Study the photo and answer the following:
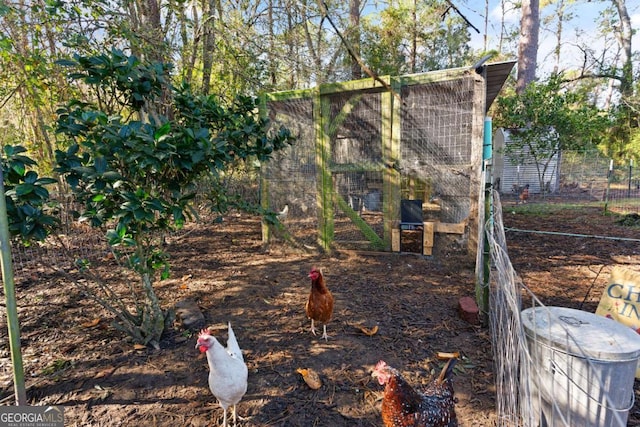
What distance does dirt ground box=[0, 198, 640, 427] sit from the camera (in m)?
2.01

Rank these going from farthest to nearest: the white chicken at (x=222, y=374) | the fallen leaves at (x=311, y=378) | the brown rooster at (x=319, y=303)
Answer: the brown rooster at (x=319, y=303) < the fallen leaves at (x=311, y=378) < the white chicken at (x=222, y=374)

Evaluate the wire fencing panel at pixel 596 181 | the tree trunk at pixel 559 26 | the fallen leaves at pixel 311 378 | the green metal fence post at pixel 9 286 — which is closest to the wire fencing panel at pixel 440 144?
the fallen leaves at pixel 311 378

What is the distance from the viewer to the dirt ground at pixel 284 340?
2.01 meters

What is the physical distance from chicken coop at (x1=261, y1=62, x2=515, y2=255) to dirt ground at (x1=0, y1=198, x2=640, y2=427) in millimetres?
407

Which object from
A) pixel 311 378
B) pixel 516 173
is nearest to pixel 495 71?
pixel 311 378

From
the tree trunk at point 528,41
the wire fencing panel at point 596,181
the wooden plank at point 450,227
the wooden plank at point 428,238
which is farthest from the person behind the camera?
the tree trunk at point 528,41

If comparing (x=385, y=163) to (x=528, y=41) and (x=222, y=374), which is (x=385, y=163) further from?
(x=528, y=41)

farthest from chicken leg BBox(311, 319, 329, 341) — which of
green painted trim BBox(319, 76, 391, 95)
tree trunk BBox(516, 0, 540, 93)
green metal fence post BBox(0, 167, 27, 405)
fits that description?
tree trunk BBox(516, 0, 540, 93)

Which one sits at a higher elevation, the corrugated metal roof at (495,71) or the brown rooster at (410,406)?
the corrugated metal roof at (495,71)

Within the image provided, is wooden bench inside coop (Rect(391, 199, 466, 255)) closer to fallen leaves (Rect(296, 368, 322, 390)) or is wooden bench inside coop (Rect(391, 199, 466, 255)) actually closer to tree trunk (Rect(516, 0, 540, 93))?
fallen leaves (Rect(296, 368, 322, 390))

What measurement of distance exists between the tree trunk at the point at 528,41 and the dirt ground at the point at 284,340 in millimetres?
8603

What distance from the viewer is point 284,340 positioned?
273 centimetres

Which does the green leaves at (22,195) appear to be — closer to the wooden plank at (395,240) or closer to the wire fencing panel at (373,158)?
the wire fencing panel at (373,158)

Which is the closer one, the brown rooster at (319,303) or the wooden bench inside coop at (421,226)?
the brown rooster at (319,303)
